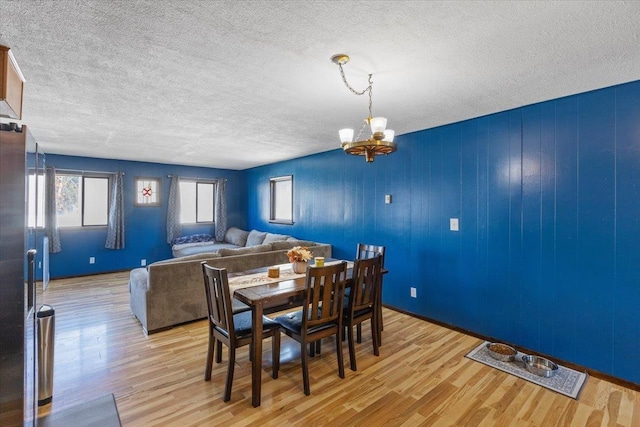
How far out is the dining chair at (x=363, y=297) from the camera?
8.89 feet

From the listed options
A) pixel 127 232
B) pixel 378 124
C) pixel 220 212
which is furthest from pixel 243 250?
pixel 127 232

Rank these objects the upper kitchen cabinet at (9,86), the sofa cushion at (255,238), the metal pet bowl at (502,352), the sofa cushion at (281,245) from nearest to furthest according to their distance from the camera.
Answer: the upper kitchen cabinet at (9,86) < the metal pet bowl at (502,352) < the sofa cushion at (281,245) < the sofa cushion at (255,238)

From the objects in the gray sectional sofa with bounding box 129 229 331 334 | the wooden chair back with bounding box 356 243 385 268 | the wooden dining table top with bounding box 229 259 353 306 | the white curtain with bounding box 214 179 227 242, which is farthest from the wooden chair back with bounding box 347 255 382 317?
the white curtain with bounding box 214 179 227 242

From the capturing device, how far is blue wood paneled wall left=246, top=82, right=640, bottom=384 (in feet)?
8.24

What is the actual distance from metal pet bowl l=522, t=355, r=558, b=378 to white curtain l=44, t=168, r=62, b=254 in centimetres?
747

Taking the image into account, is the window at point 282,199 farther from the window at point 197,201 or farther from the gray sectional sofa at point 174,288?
the gray sectional sofa at point 174,288

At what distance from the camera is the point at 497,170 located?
3232 mm

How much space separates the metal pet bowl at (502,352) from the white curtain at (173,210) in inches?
254

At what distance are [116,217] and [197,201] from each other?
1769 millimetres

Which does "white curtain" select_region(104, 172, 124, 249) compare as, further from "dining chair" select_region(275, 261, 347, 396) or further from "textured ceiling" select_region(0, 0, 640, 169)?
"dining chair" select_region(275, 261, 347, 396)

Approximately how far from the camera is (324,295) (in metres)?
2.45

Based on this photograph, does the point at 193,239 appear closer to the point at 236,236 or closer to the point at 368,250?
the point at 236,236

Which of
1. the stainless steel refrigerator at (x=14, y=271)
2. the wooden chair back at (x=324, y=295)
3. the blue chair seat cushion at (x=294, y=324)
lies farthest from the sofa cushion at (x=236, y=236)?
Result: the stainless steel refrigerator at (x=14, y=271)

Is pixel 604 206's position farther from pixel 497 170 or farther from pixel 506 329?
pixel 506 329
